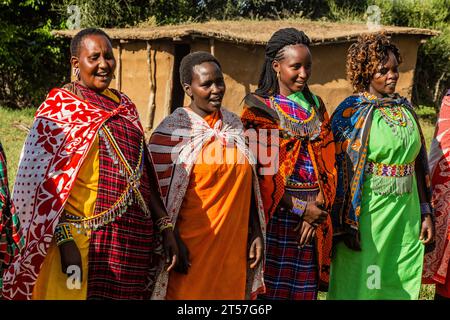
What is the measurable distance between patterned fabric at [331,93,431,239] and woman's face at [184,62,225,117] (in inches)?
37.9

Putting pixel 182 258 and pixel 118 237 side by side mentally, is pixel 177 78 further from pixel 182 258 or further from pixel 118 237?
pixel 118 237

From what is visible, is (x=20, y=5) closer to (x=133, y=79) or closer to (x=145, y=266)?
(x=133, y=79)

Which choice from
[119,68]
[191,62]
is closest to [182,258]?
[191,62]

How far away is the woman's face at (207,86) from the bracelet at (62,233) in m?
0.96

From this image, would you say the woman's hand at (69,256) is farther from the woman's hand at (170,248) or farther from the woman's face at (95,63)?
the woman's face at (95,63)

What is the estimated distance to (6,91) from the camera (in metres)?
18.9

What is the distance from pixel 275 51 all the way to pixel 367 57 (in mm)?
679

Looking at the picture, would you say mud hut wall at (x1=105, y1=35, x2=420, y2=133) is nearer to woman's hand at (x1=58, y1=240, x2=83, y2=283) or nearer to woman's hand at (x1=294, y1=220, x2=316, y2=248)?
woman's hand at (x1=294, y1=220, x2=316, y2=248)

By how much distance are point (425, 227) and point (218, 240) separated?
1542 mm

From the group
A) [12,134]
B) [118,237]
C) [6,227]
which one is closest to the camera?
[6,227]

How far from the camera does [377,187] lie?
3963 millimetres

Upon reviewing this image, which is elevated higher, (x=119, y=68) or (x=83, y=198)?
(x=83, y=198)

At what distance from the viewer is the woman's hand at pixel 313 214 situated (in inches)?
143

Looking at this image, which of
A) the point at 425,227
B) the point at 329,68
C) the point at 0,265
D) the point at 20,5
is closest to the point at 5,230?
the point at 0,265
